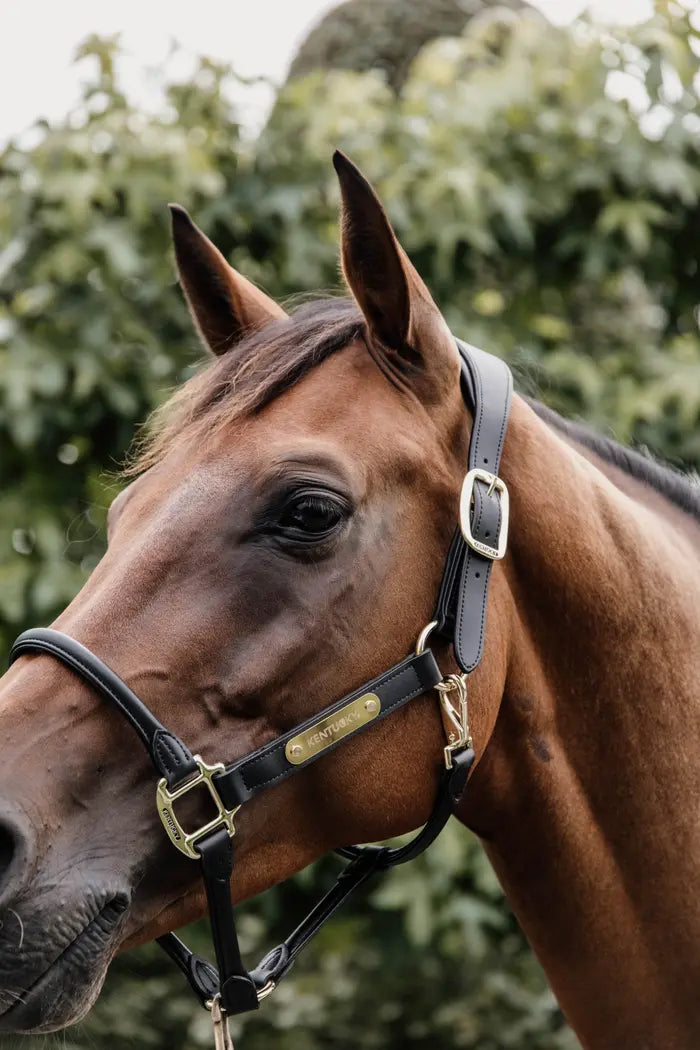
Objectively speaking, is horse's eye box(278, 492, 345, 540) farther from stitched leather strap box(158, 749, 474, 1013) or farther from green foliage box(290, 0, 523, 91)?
green foliage box(290, 0, 523, 91)

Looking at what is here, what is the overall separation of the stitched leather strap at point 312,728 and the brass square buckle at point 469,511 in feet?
0.58

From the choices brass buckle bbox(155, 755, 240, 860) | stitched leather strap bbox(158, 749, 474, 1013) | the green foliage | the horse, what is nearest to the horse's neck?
the horse

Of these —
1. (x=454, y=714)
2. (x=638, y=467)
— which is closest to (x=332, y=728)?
(x=454, y=714)

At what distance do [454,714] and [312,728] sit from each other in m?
0.22

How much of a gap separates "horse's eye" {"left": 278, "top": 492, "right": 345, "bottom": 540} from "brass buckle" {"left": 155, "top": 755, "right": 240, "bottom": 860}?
1.12 ft

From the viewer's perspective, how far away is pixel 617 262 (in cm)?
372

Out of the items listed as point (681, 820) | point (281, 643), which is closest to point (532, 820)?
point (681, 820)

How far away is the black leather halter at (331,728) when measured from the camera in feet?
4.79

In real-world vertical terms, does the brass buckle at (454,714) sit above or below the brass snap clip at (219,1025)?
above

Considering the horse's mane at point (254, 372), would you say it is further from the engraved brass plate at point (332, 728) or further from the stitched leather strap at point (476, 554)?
the engraved brass plate at point (332, 728)

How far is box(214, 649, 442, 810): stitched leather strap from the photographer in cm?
150

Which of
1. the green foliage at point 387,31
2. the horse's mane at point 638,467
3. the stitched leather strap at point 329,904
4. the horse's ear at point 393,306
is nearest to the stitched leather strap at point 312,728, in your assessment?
the stitched leather strap at point 329,904

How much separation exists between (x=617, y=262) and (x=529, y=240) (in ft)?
1.26

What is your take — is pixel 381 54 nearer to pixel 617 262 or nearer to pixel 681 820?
pixel 617 262
